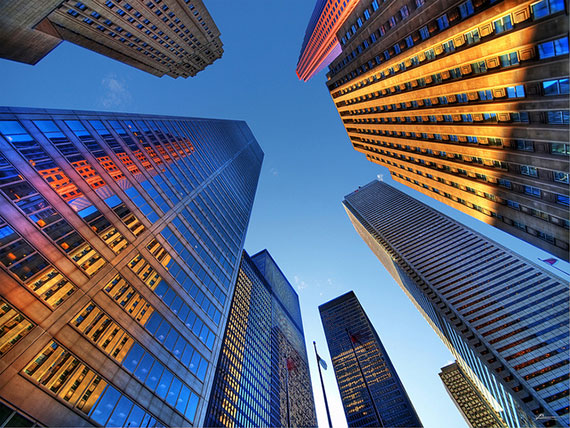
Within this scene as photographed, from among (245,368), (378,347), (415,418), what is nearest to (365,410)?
(415,418)

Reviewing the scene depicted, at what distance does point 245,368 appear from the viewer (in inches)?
3691

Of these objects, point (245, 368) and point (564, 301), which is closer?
point (564, 301)

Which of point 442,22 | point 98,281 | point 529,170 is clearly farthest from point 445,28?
point 98,281

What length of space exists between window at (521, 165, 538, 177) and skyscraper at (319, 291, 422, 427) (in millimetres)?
100089

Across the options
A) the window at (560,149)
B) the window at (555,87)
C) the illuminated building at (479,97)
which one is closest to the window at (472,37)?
the illuminated building at (479,97)

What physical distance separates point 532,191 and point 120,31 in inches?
3305

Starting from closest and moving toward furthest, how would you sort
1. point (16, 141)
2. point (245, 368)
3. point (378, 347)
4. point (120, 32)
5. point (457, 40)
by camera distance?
point (16, 141), point (457, 40), point (120, 32), point (245, 368), point (378, 347)

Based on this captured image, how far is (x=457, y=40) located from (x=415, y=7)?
10.5 m

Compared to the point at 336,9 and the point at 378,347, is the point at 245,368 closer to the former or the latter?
the point at 378,347

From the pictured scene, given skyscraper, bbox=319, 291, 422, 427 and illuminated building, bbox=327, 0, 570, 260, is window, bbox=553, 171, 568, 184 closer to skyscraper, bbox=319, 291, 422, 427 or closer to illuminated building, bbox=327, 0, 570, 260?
illuminated building, bbox=327, 0, 570, 260

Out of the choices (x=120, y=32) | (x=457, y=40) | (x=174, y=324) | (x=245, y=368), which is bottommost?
(x=245, y=368)

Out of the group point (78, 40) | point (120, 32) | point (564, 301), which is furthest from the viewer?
point (564, 301)

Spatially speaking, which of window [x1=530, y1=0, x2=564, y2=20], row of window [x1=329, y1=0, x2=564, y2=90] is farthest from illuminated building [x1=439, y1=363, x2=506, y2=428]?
window [x1=530, y1=0, x2=564, y2=20]

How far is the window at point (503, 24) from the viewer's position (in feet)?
90.9
